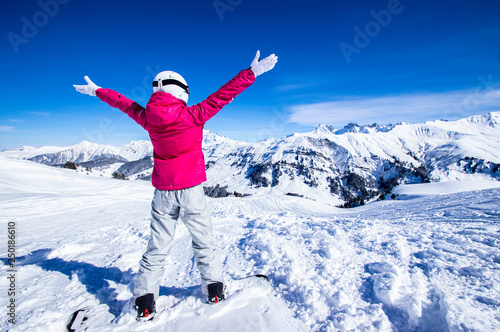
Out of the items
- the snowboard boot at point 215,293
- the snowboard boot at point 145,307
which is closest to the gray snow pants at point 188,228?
the snowboard boot at point 215,293

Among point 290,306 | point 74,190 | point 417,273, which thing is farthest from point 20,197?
point 417,273

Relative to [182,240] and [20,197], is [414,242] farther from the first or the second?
[20,197]

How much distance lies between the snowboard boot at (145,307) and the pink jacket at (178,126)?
4.53 ft

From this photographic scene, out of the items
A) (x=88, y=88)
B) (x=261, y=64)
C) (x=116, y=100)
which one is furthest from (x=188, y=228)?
(x=88, y=88)

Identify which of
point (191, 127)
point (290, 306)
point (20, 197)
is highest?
point (191, 127)

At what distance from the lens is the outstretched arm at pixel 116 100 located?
312cm

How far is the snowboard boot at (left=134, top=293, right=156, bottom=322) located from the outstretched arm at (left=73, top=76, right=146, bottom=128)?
221cm

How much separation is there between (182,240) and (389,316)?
15.3ft

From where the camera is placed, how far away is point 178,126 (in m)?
2.90

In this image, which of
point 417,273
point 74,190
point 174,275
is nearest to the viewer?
point 417,273

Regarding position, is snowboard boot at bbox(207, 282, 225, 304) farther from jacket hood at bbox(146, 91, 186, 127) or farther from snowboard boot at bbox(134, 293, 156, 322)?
jacket hood at bbox(146, 91, 186, 127)

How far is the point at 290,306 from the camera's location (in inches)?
115

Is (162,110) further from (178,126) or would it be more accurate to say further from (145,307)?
(145,307)

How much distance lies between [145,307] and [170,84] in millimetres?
2862
